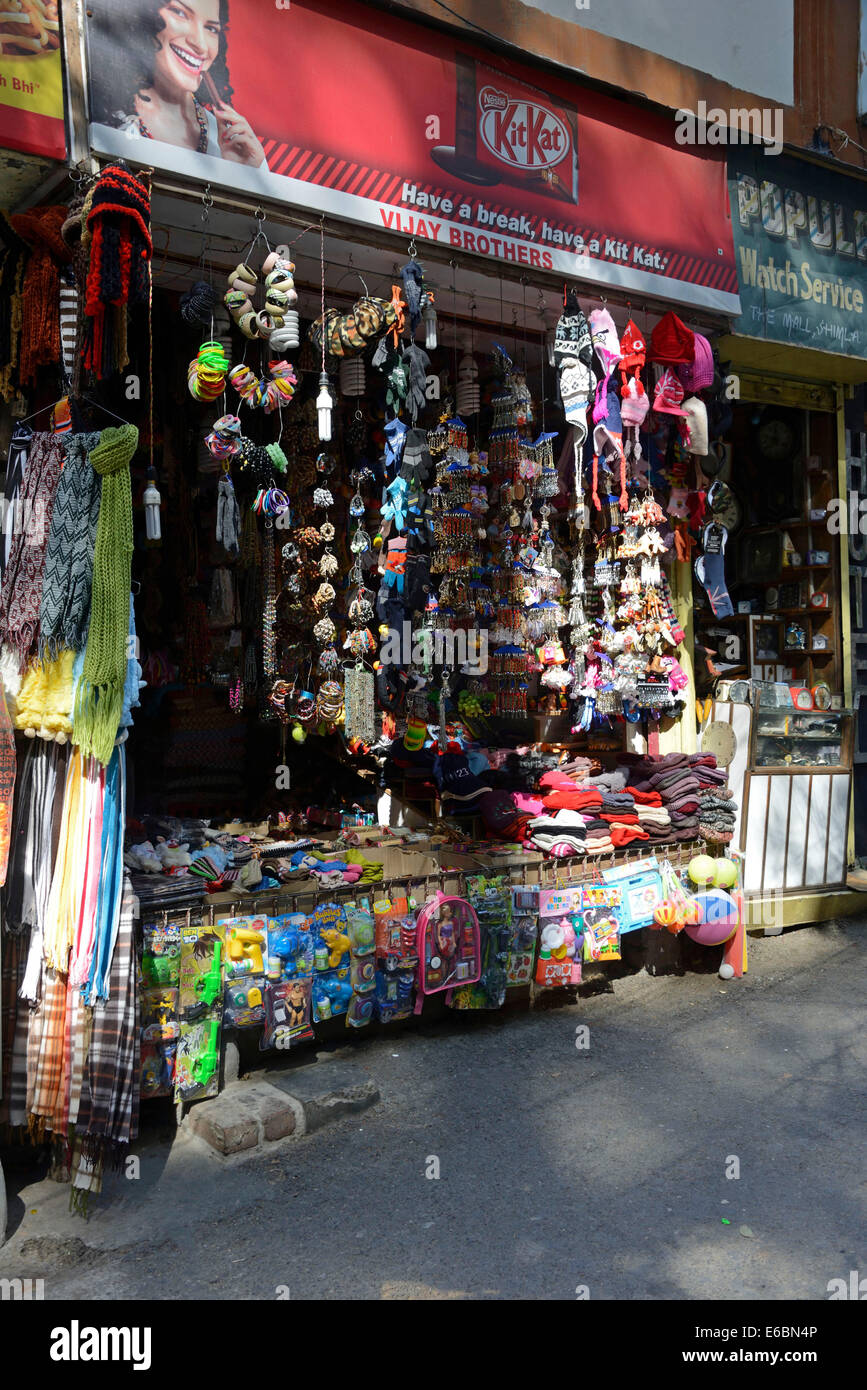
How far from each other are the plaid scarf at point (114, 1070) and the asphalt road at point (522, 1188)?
0.26 m

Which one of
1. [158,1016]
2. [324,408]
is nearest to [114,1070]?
[158,1016]

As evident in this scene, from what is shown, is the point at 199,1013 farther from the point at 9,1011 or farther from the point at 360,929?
the point at 360,929

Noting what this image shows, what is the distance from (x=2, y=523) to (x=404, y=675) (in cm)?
241

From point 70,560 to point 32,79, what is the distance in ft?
6.01


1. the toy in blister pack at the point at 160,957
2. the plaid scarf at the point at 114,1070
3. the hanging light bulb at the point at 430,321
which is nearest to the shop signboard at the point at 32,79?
the hanging light bulb at the point at 430,321

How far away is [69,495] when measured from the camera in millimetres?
3844

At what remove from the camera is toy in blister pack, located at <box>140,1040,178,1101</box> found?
4066mm

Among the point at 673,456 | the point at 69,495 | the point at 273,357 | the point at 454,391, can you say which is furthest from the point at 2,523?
the point at 673,456

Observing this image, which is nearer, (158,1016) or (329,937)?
(158,1016)

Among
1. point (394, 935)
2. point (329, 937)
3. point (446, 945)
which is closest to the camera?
point (329, 937)

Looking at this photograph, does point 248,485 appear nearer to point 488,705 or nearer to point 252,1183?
point 488,705

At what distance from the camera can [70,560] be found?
3.79 metres

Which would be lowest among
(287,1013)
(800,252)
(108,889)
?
(287,1013)

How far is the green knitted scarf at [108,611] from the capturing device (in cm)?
371
